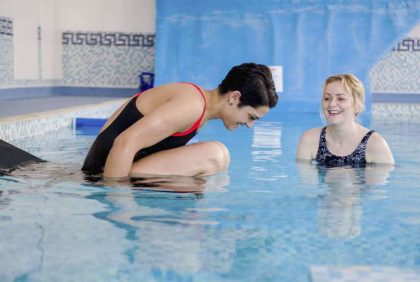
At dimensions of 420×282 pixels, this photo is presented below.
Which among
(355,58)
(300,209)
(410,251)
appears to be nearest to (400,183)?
(300,209)

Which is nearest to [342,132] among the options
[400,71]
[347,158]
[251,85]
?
[347,158]

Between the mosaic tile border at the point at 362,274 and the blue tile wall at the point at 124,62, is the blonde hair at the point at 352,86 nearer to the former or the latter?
the mosaic tile border at the point at 362,274

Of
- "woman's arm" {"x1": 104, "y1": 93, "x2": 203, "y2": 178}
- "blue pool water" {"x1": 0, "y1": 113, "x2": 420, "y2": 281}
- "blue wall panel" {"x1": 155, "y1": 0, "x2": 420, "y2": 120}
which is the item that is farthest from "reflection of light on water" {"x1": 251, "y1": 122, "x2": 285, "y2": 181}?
"blue wall panel" {"x1": 155, "y1": 0, "x2": 420, "y2": 120}

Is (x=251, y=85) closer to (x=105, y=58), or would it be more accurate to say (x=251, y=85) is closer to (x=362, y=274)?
(x=362, y=274)

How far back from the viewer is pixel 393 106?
10445 mm

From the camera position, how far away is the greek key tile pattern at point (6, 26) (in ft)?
31.9

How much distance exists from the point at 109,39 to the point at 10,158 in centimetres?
818

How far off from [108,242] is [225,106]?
1.26 meters

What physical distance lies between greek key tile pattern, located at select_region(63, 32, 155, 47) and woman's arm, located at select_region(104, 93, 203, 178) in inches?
346

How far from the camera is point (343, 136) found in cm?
454

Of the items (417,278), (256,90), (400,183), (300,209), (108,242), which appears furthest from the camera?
(400,183)

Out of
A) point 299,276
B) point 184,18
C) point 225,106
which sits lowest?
point 299,276

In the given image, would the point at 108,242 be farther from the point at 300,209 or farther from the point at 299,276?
the point at 300,209

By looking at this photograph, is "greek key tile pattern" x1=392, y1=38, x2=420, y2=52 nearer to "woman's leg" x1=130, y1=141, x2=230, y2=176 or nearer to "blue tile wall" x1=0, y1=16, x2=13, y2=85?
"blue tile wall" x1=0, y1=16, x2=13, y2=85
